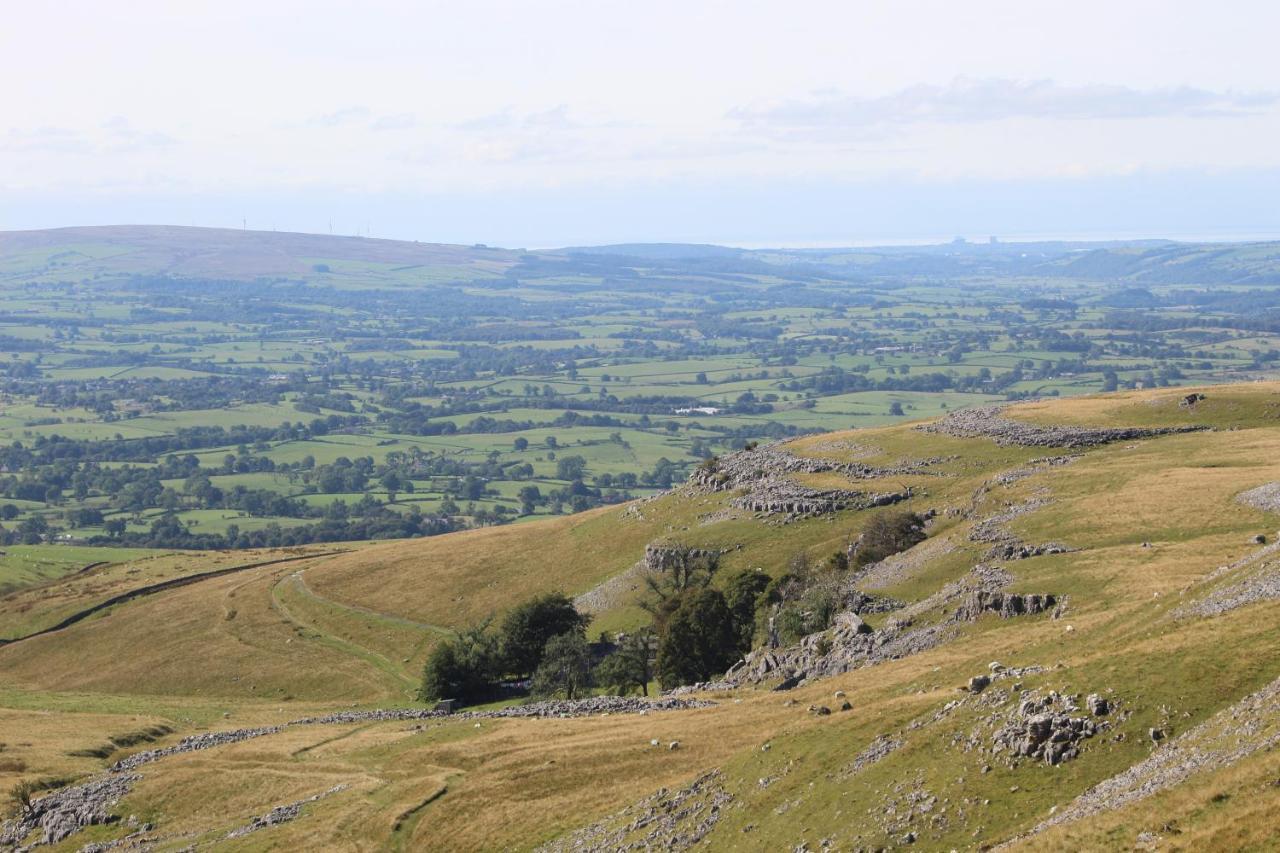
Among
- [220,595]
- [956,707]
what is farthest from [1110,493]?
[220,595]

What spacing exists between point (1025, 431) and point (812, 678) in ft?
168

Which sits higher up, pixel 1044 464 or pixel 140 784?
pixel 1044 464

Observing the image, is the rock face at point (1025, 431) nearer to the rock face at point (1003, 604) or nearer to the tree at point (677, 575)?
the tree at point (677, 575)

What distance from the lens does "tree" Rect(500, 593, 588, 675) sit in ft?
342

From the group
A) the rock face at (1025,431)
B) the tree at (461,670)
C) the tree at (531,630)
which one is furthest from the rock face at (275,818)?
the rock face at (1025,431)

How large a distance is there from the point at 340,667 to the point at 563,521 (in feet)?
123

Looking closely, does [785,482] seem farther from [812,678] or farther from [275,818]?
[275,818]

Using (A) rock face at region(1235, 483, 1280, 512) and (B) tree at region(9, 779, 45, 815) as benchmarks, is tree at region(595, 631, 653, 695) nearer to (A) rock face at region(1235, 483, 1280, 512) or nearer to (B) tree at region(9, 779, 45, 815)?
(B) tree at region(9, 779, 45, 815)

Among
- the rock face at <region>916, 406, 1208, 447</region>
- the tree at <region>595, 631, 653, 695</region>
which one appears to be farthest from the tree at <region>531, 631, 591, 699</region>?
the rock face at <region>916, 406, 1208, 447</region>

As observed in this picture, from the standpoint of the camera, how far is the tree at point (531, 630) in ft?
342

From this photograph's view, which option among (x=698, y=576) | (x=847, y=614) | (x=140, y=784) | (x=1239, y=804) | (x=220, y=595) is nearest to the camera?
(x=1239, y=804)

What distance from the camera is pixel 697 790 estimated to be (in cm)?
5316

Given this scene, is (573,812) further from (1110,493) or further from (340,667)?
(340,667)

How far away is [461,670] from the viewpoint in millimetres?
100562
